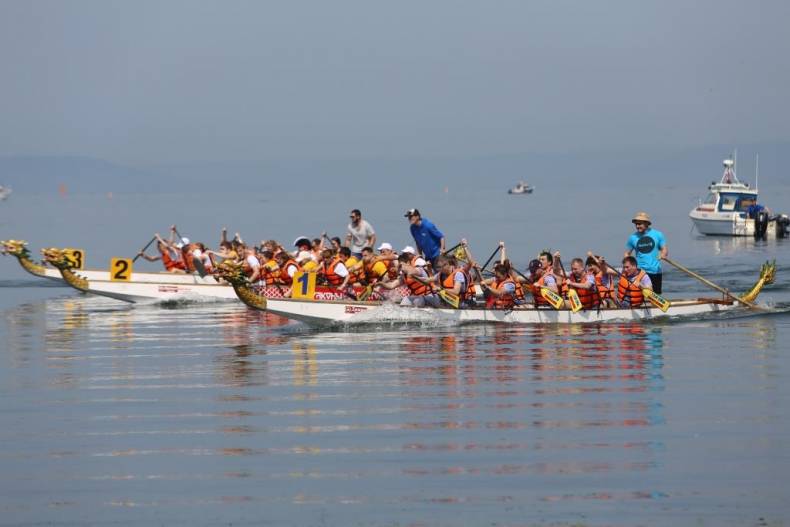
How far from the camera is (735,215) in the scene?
203ft

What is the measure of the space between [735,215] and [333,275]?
39213mm

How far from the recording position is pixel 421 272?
24.7 meters

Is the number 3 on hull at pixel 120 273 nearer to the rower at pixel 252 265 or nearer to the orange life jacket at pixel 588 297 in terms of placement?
the rower at pixel 252 265

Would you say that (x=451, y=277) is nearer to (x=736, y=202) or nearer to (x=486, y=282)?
(x=486, y=282)

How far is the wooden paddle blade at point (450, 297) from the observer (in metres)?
24.6

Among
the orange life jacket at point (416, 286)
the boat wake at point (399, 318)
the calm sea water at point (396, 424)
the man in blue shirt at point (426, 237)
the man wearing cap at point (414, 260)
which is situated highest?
the man in blue shirt at point (426, 237)

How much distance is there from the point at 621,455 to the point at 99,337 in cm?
1455

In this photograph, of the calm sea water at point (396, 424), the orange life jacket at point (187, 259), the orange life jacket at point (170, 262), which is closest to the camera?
the calm sea water at point (396, 424)

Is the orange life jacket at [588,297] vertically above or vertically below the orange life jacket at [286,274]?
below

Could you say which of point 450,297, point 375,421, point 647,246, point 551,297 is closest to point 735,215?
point 647,246

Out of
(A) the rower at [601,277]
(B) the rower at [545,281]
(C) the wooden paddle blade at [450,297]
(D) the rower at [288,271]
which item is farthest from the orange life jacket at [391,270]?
(A) the rower at [601,277]

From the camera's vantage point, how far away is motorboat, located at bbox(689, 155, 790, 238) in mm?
60844

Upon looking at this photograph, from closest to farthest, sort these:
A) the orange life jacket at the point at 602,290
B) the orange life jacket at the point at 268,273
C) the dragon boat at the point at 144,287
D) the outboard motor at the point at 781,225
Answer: the orange life jacket at the point at 602,290 < the orange life jacket at the point at 268,273 < the dragon boat at the point at 144,287 < the outboard motor at the point at 781,225

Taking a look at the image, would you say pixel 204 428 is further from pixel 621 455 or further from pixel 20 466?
pixel 621 455
